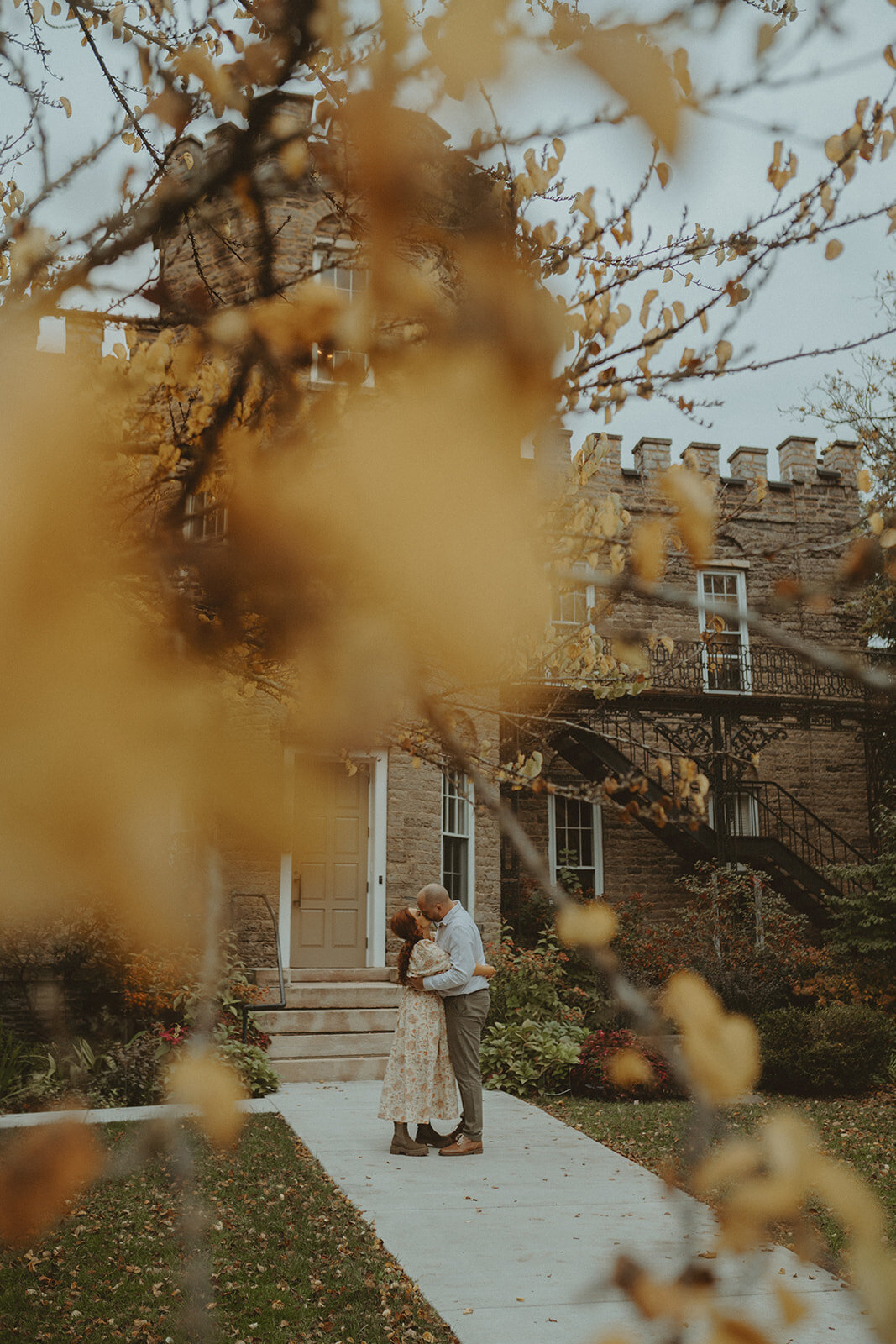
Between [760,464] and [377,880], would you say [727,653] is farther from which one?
[377,880]

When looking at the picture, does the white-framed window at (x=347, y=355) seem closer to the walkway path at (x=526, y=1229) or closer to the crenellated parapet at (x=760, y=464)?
the walkway path at (x=526, y=1229)

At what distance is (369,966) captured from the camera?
1184 centimetres

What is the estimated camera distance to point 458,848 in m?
13.0

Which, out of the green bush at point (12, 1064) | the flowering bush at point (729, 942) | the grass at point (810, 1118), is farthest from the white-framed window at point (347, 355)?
the flowering bush at point (729, 942)

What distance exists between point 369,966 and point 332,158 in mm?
11369

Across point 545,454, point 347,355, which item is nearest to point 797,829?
point 545,454

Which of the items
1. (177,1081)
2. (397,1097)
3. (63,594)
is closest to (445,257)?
(63,594)

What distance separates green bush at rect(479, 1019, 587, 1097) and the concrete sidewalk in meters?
1.61

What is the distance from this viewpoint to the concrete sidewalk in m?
3.79

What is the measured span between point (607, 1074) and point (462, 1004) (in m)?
3.06

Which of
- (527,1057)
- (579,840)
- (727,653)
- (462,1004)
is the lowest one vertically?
(527,1057)

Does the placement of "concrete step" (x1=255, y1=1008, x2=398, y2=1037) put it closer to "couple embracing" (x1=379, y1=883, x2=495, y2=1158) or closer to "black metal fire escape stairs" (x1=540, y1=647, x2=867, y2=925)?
"couple embracing" (x1=379, y1=883, x2=495, y2=1158)

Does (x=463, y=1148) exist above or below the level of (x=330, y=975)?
below

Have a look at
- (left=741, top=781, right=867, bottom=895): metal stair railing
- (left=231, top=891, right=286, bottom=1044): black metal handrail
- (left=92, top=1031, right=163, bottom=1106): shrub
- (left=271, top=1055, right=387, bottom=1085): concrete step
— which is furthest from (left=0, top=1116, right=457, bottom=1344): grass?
(left=741, top=781, right=867, bottom=895): metal stair railing
